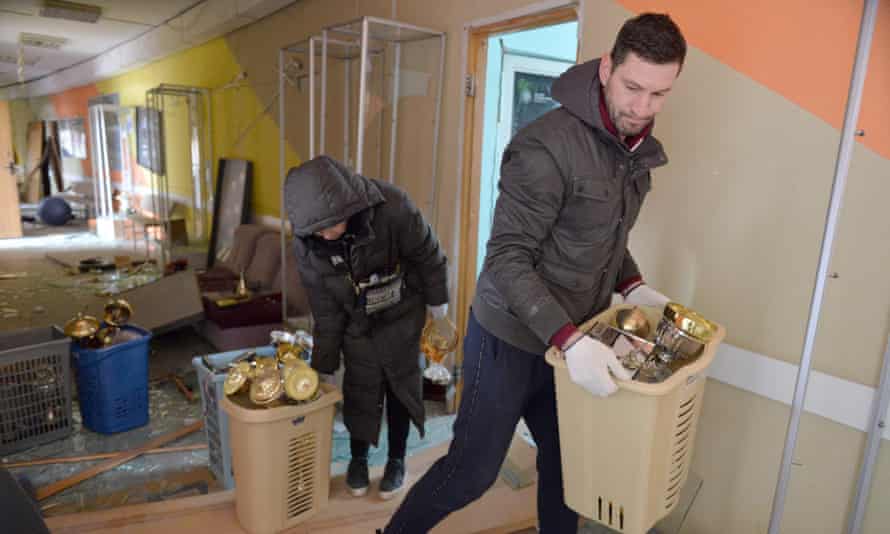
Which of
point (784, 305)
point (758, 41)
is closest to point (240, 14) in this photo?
point (758, 41)

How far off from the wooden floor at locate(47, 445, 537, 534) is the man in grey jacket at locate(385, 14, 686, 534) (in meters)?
0.46

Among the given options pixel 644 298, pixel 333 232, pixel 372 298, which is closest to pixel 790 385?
pixel 644 298

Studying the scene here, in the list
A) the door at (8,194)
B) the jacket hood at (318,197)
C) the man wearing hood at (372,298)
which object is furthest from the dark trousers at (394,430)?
the door at (8,194)

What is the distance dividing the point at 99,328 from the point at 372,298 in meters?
1.51

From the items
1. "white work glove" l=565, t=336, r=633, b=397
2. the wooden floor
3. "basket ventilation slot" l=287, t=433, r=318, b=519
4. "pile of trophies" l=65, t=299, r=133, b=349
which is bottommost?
the wooden floor

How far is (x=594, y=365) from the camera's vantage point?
3.47ft

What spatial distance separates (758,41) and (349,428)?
69.7 inches

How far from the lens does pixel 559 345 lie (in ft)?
3.60

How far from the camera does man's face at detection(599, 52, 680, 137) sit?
1.08 m

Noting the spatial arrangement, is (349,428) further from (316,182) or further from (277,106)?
(277,106)

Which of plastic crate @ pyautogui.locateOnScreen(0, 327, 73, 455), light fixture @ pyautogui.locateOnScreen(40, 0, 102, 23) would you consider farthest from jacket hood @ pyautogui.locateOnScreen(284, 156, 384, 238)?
light fixture @ pyautogui.locateOnScreen(40, 0, 102, 23)

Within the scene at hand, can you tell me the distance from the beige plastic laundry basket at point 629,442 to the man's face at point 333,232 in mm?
806

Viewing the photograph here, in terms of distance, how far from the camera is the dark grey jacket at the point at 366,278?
1699mm

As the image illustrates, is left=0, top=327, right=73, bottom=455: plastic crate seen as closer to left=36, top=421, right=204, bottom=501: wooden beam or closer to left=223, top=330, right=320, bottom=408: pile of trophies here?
left=36, top=421, right=204, bottom=501: wooden beam
